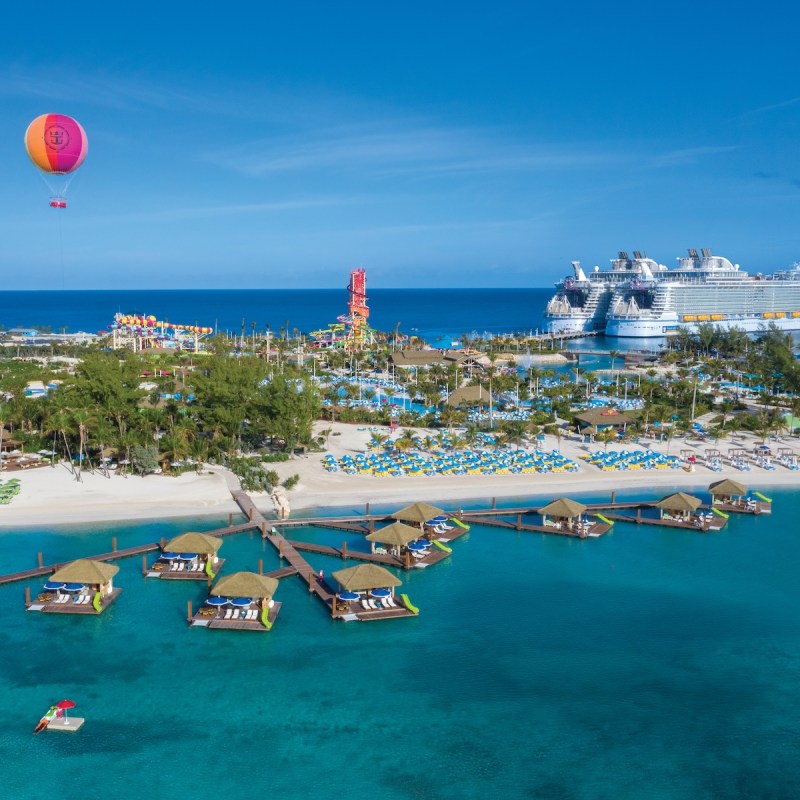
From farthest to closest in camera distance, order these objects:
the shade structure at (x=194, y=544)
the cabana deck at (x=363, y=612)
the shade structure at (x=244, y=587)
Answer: the shade structure at (x=194, y=544) < the cabana deck at (x=363, y=612) < the shade structure at (x=244, y=587)

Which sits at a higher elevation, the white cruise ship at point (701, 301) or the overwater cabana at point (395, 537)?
the white cruise ship at point (701, 301)

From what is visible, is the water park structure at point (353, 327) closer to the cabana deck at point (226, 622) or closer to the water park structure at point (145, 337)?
the water park structure at point (145, 337)

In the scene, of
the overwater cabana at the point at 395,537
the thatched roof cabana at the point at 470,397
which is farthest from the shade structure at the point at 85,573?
the thatched roof cabana at the point at 470,397

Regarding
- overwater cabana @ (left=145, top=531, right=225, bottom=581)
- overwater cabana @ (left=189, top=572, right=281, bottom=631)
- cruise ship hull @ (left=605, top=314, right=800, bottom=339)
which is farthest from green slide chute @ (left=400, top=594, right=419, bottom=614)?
cruise ship hull @ (left=605, top=314, right=800, bottom=339)

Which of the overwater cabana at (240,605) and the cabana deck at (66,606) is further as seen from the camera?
the cabana deck at (66,606)

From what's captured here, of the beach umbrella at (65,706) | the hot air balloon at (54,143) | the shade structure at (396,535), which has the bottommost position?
the beach umbrella at (65,706)

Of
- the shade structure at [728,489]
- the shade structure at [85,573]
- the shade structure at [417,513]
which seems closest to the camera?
the shade structure at [85,573]

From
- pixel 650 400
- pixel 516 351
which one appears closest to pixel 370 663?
pixel 650 400

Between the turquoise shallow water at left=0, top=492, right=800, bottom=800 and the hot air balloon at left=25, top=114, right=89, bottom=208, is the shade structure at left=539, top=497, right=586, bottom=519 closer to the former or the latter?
the turquoise shallow water at left=0, top=492, right=800, bottom=800

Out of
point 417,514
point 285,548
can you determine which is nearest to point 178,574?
point 285,548
